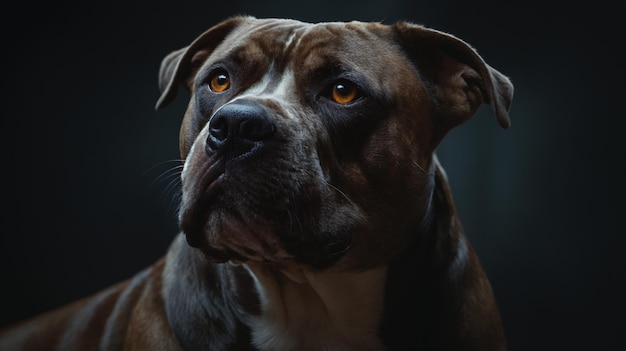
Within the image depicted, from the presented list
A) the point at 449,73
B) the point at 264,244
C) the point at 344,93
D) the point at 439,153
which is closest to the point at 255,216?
the point at 264,244

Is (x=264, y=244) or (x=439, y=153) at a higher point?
(x=264, y=244)

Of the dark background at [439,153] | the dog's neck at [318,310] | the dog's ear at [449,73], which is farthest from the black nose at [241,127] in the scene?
the dark background at [439,153]

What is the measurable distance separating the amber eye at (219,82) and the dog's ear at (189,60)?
24 cm

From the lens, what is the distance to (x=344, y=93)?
1923 millimetres

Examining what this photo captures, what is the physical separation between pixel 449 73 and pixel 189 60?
0.83 meters

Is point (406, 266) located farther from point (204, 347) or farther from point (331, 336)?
point (204, 347)

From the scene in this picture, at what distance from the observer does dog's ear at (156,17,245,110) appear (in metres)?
2.27

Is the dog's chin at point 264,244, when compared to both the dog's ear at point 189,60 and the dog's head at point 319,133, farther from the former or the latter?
the dog's ear at point 189,60

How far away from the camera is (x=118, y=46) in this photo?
127 inches

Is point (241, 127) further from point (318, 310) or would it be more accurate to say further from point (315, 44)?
point (318, 310)

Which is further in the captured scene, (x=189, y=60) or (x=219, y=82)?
(x=189, y=60)

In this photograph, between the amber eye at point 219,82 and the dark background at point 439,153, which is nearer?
the amber eye at point 219,82

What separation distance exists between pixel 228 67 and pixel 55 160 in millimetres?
1583

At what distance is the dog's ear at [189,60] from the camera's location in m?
2.27
